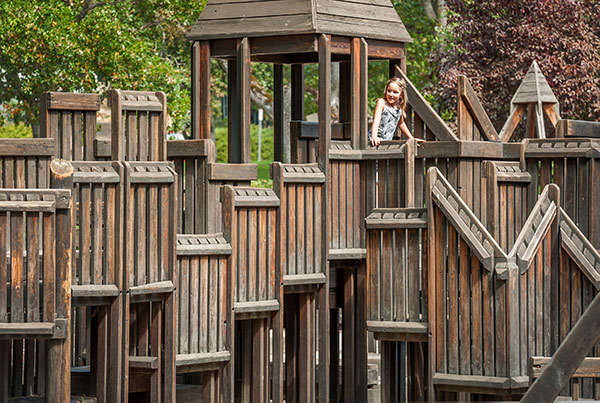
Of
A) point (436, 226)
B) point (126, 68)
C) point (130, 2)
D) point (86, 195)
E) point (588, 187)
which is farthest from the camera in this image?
point (130, 2)

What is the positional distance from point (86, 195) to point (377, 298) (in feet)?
9.16

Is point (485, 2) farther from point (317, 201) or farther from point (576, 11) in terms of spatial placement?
point (317, 201)

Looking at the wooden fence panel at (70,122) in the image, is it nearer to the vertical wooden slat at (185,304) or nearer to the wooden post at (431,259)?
the vertical wooden slat at (185,304)

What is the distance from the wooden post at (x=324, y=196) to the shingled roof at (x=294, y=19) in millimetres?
228

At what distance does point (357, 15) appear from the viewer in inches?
485

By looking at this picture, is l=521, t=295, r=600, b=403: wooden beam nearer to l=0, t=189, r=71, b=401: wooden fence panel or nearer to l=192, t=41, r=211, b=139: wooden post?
l=0, t=189, r=71, b=401: wooden fence panel

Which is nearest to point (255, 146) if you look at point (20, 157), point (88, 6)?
point (88, 6)

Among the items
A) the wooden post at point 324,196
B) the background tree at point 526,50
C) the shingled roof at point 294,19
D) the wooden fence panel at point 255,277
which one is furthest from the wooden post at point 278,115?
the background tree at point 526,50

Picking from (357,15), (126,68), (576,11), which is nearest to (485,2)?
(576,11)

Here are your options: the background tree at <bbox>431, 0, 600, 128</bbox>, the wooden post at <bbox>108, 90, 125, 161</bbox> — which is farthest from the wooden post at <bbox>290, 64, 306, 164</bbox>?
the background tree at <bbox>431, 0, 600, 128</bbox>

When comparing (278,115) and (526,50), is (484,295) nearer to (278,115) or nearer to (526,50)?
(278,115)

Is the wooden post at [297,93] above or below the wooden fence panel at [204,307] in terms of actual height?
above

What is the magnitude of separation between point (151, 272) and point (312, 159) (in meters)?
3.06

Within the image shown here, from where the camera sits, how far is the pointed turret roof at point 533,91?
51.0ft
